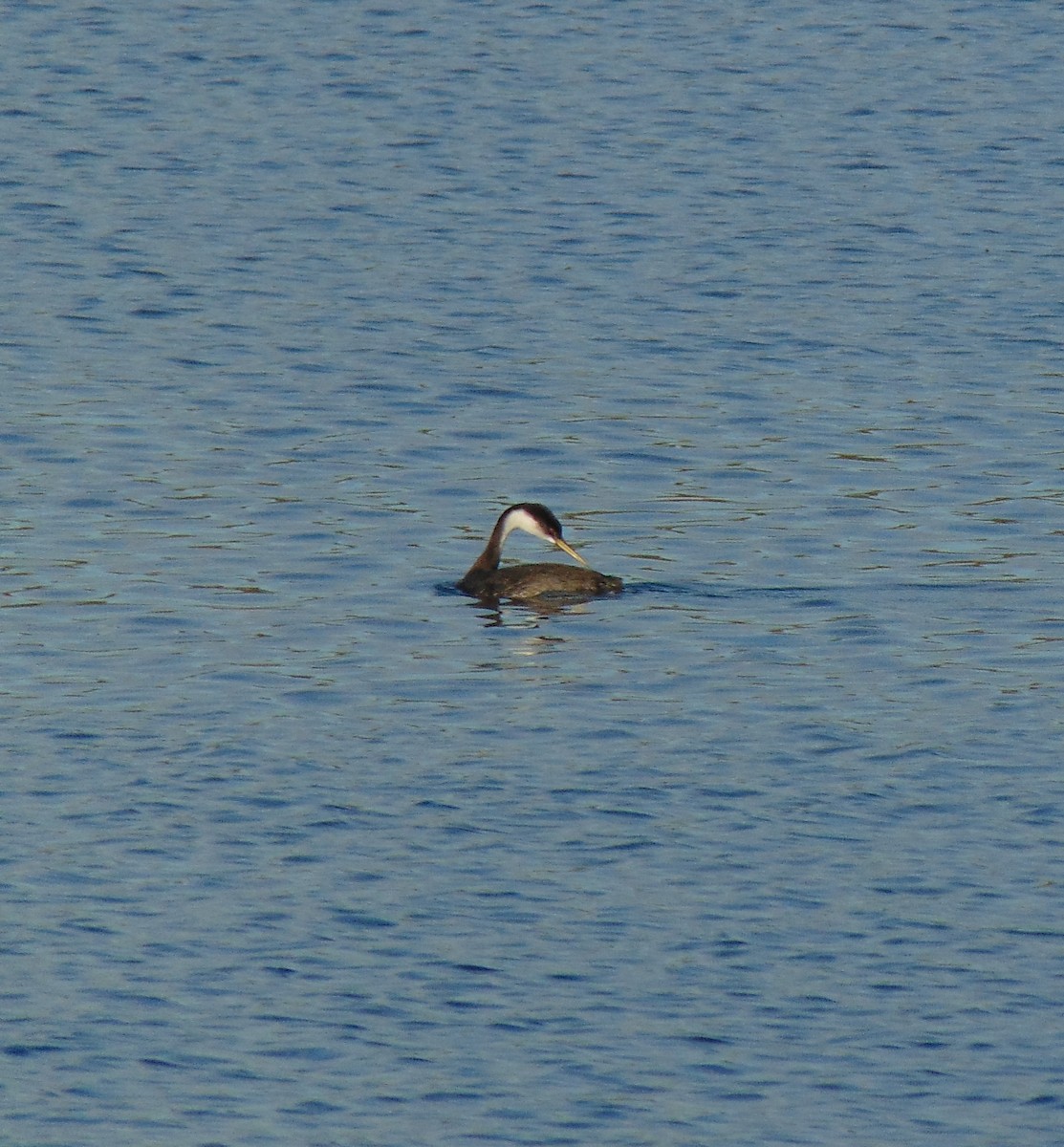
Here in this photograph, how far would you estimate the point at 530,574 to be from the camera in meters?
20.0

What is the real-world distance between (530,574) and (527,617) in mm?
524

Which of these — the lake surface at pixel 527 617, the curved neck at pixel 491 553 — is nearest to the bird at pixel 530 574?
the curved neck at pixel 491 553

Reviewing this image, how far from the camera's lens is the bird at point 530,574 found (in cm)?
1975

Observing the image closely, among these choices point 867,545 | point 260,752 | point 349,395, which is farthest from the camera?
point 349,395

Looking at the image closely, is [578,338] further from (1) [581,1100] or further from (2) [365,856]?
(1) [581,1100]

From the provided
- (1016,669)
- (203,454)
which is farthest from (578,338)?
(1016,669)

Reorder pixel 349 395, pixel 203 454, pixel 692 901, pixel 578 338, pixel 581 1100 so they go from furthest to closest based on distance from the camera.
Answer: pixel 578 338
pixel 349 395
pixel 203 454
pixel 692 901
pixel 581 1100

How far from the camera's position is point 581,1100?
11242 millimetres

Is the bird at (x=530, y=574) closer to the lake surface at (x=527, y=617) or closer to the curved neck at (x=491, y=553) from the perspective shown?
the curved neck at (x=491, y=553)

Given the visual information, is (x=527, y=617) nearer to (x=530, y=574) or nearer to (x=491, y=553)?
(x=530, y=574)

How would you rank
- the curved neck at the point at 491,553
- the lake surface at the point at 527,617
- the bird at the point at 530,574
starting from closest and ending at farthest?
the lake surface at the point at 527,617
the bird at the point at 530,574
the curved neck at the point at 491,553

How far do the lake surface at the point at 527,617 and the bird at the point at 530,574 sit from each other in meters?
0.27

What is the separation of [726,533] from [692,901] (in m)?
8.08

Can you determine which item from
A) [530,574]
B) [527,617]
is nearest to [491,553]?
[530,574]
